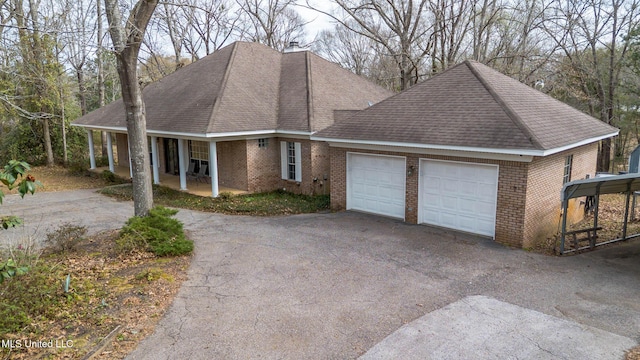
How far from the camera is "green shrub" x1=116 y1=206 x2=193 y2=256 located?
953cm

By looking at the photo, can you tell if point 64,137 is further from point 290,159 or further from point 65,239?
point 65,239

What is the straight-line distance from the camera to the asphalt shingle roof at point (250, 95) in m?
17.1

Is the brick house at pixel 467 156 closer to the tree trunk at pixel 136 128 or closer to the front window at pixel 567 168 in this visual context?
the front window at pixel 567 168

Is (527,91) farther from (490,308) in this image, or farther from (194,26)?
(194,26)

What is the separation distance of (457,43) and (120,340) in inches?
994

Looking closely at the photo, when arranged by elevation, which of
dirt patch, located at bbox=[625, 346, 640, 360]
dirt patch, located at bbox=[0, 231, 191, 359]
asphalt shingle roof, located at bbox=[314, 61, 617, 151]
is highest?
asphalt shingle roof, located at bbox=[314, 61, 617, 151]

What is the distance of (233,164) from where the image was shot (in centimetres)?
1800

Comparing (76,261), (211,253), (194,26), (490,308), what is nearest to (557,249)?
(490,308)

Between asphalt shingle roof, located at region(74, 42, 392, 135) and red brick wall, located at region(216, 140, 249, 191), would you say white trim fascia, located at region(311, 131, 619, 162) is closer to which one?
asphalt shingle roof, located at region(74, 42, 392, 135)

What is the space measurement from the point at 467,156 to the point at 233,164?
33.8 ft

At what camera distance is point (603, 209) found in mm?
16359

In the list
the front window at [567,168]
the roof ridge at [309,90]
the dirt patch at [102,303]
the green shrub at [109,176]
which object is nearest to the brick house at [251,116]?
the roof ridge at [309,90]

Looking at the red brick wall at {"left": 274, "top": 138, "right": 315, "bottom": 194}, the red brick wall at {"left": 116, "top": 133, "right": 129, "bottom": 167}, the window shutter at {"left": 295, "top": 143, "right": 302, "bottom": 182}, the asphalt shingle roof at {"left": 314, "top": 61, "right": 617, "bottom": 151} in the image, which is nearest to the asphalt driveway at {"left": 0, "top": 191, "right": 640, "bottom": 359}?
the asphalt shingle roof at {"left": 314, "top": 61, "right": 617, "bottom": 151}

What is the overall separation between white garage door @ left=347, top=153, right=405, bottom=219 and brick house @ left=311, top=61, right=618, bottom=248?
0.03m
